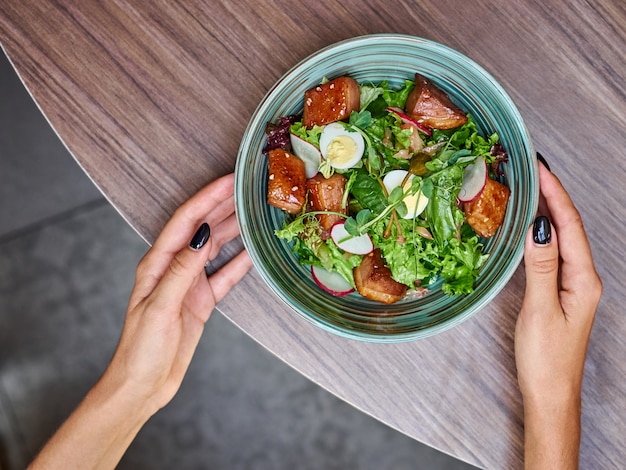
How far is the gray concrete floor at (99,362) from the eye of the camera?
2.72m

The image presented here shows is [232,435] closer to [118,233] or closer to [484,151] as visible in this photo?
[118,233]

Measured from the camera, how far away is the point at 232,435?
2.76 m

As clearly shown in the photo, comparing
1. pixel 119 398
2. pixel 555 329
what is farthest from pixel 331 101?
pixel 119 398

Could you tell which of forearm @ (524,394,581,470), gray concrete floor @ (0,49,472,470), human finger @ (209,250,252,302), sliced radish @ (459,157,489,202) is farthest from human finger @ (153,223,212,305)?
gray concrete floor @ (0,49,472,470)

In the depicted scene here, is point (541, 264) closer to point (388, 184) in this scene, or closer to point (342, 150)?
point (388, 184)

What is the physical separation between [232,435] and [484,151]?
1.97 m

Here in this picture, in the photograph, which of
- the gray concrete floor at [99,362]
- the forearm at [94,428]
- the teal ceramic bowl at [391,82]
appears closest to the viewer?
the teal ceramic bowl at [391,82]

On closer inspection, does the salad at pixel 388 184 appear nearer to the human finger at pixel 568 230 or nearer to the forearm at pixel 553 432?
the human finger at pixel 568 230

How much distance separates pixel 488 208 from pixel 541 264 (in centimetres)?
20

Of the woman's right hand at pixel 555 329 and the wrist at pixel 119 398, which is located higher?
the woman's right hand at pixel 555 329

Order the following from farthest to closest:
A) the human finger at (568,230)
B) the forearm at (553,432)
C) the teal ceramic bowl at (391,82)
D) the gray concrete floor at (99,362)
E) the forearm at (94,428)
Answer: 1. the gray concrete floor at (99,362)
2. the forearm at (94,428)
3. the forearm at (553,432)
4. the human finger at (568,230)
5. the teal ceramic bowl at (391,82)

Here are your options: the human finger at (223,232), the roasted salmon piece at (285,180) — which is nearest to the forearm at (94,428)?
the human finger at (223,232)

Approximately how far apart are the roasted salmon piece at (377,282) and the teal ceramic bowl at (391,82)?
60mm

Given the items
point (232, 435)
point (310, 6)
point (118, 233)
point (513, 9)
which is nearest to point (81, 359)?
point (118, 233)
